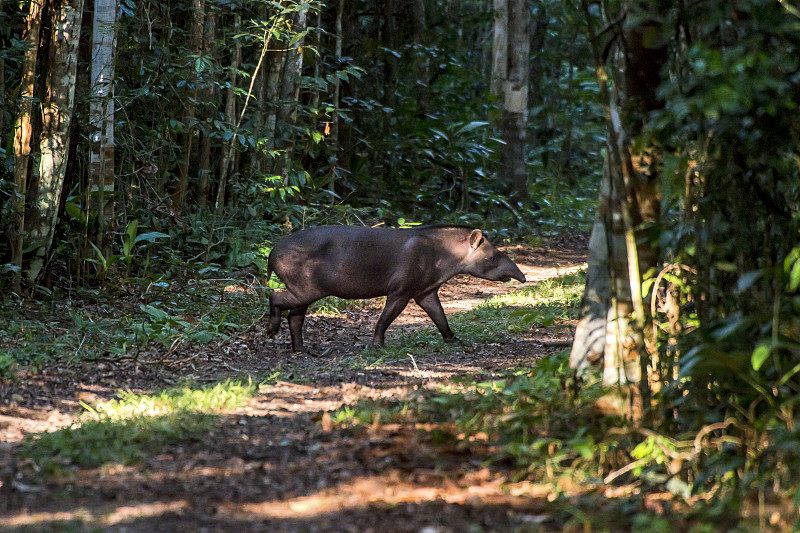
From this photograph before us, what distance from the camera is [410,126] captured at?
1720 centimetres

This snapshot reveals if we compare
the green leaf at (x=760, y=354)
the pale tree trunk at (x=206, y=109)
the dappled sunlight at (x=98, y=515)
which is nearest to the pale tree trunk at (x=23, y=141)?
the pale tree trunk at (x=206, y=109)

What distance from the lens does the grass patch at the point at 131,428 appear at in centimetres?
396

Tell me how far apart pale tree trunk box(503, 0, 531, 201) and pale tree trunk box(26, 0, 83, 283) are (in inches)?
444

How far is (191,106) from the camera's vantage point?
10875mm

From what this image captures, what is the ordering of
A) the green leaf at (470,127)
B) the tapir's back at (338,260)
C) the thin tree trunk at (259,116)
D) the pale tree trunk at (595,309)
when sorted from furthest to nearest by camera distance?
the green leaf at (470,127)
the thin tree trunk at (259,116)
the tapir's back at (338,260)
the pale tree trunk at (595,309)

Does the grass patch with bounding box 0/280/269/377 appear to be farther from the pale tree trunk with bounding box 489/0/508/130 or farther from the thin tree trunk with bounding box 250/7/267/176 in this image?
the pale tree trunk with bounding box 489/0/508/130

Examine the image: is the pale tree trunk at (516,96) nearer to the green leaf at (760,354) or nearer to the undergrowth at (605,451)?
the undergrowth at (605,451)

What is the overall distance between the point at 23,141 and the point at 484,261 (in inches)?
183

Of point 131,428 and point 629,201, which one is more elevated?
point 629,201

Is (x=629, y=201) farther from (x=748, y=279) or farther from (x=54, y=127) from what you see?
(x=54, y=127)

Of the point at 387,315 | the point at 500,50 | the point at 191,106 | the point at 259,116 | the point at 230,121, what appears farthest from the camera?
the point at 500,50

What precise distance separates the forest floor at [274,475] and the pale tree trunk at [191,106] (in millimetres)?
5202

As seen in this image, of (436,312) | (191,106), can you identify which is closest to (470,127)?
(191,106)

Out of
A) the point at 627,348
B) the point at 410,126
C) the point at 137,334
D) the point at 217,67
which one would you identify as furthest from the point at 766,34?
the point at 410,126
